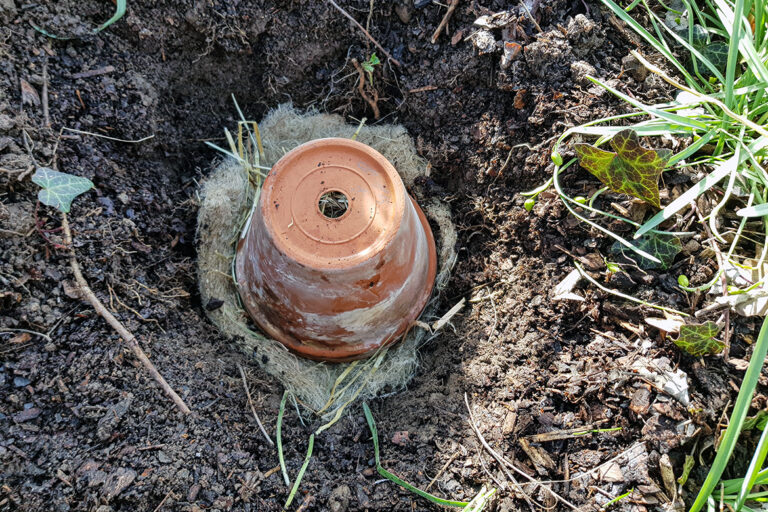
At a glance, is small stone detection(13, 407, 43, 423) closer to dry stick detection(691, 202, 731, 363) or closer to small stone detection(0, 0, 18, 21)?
small stone detection(0, 0, 18, 21)

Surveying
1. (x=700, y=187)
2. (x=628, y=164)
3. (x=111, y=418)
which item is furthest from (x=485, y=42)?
(x=111, y=418)

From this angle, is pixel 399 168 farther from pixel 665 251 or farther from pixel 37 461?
pixel 37 461

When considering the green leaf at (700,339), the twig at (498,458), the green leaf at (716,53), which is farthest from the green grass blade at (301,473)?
the green leaf at (716,53)

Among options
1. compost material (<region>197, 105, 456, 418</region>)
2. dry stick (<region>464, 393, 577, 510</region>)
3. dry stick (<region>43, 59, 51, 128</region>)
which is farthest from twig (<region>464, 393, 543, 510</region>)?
dry stick (<region>43, 59, 51, 128</region>)

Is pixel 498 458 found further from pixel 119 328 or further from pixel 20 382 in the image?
pixel 20 382

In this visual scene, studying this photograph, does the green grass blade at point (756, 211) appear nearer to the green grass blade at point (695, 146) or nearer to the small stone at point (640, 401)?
the green grass blade at point (695, 146)
